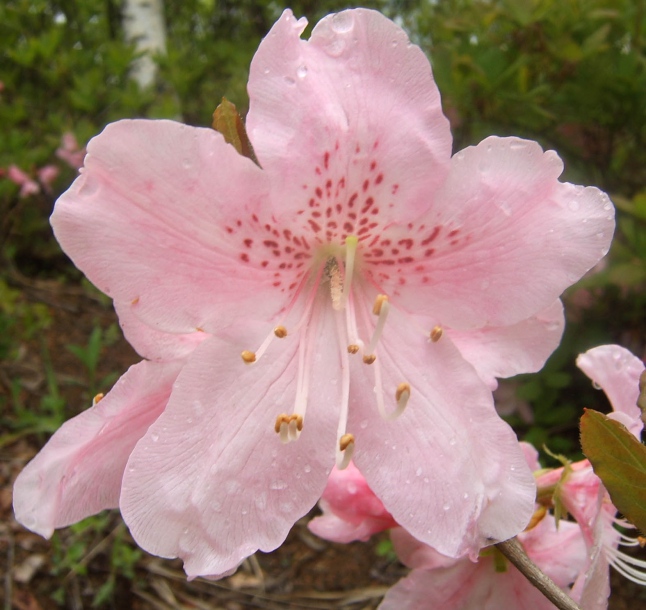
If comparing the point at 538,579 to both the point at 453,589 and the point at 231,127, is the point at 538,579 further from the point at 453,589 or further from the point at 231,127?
the point at 231,127

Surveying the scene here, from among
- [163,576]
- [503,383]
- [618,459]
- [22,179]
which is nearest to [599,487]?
[618,459]

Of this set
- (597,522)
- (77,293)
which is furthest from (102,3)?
(597,522)

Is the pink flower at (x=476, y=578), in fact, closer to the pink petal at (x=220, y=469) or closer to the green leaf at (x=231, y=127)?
the pink petal at (x=220, y=469)

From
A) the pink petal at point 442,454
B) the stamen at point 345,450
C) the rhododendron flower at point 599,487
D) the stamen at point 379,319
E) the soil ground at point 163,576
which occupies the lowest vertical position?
the soil ground at point 163,576

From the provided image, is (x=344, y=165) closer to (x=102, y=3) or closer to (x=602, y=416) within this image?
(x=602, y=416)

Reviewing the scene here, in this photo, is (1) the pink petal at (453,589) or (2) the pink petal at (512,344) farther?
(1) the pink petal at (453,589)

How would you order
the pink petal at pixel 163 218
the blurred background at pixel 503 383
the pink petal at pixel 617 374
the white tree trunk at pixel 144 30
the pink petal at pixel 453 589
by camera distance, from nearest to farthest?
the pink petal at pixel 163 218, the pink petal at pixel 617 374, the pink petal at pixel 453 589, the blurred background at pixel 503 383, the white tree trunk at pixel 144 30

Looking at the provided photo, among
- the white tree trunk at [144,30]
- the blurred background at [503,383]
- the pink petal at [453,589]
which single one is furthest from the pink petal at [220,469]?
the white tree trunk at [144,30]

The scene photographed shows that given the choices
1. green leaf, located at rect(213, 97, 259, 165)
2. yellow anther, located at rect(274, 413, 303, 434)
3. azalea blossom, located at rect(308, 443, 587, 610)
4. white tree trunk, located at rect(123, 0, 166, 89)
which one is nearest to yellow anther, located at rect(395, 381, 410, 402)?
yellow anther, located at rect(274, 413, 303, 434)
